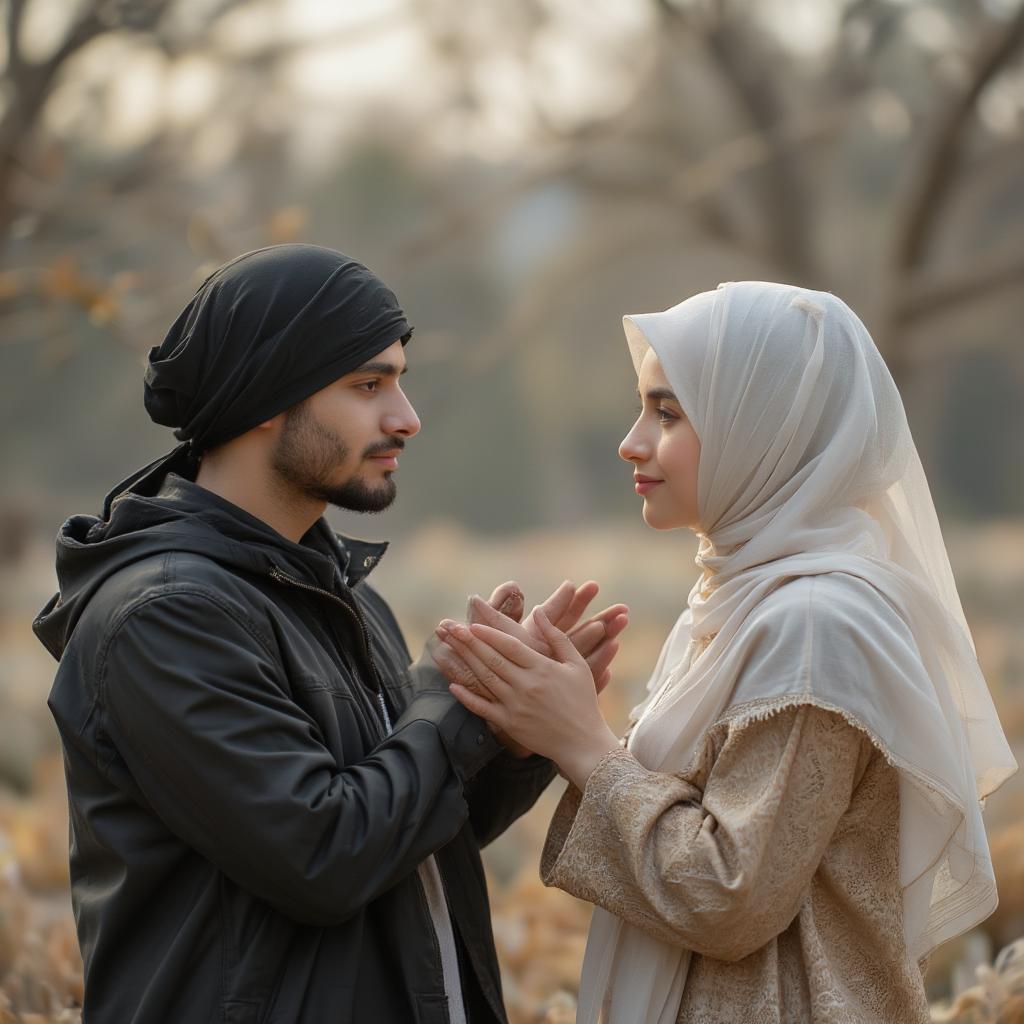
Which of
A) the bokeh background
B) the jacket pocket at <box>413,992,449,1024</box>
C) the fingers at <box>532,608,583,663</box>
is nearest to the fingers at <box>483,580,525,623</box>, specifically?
the fingers at <box>532,608,583,663</box>

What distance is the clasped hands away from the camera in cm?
244

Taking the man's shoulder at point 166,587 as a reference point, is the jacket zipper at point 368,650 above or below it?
below

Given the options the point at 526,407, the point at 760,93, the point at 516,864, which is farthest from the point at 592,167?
the point at 526,407

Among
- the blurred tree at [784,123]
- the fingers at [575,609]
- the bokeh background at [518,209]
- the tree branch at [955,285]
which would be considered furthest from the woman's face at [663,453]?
the tree branch at [955,285]

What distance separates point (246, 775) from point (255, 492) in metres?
0.59

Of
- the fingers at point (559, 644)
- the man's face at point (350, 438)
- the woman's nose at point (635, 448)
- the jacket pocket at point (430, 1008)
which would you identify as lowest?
the jacket pocket at point (430, 1008)

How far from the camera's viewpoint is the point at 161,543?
2.37m

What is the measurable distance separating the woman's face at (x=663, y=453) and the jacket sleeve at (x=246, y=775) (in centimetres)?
68

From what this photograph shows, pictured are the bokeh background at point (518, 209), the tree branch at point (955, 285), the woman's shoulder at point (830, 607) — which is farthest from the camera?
the tree branch at point (955, 285)

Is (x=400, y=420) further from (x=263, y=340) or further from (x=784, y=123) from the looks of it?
(x=784, y=123)

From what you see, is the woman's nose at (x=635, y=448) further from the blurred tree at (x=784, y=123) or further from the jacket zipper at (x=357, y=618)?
the blurred tree at (x=784, y=123)

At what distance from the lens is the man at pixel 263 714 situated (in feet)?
7.20

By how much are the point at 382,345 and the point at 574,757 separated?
2.75 feet

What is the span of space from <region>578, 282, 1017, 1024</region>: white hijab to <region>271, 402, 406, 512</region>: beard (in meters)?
0.60
